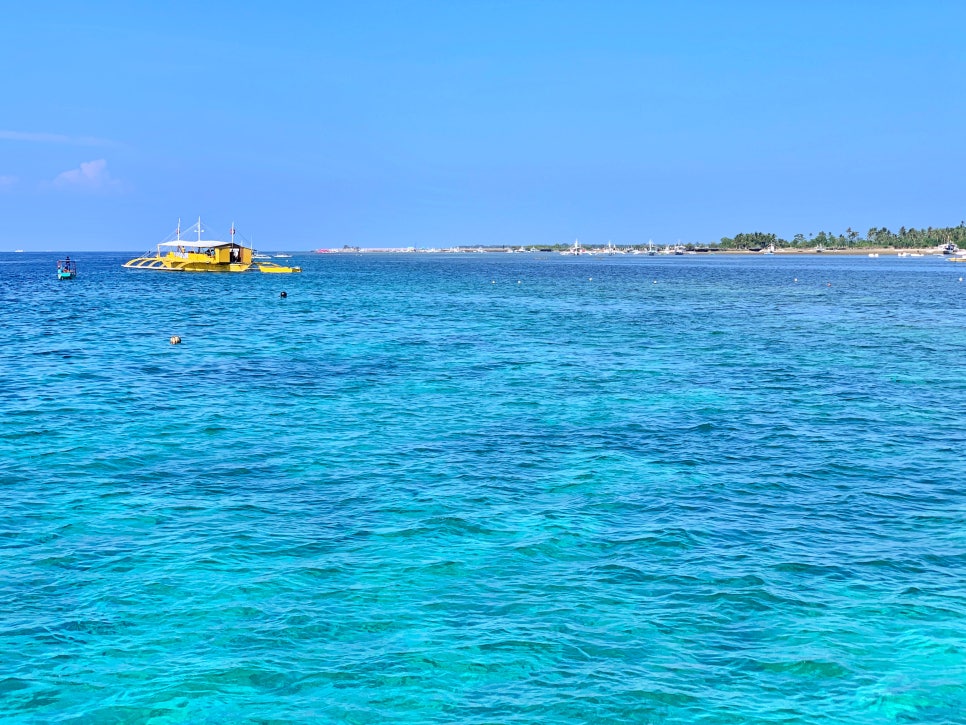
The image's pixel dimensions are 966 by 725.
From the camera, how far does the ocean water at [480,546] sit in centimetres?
1289

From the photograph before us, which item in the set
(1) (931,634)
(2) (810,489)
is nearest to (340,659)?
(1) (931,634)

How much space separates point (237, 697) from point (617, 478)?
45.3ft

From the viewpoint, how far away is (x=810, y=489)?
23.1 metres

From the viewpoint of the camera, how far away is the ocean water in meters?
12.9

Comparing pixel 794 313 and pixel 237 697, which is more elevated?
pixel 794 313

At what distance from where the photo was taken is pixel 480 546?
60.9 ft

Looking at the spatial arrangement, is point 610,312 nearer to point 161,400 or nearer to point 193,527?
point 161,400

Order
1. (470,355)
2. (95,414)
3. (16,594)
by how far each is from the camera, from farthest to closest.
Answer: (470,355)
(95,414)
(16,594)

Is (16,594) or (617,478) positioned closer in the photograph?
(16,594)

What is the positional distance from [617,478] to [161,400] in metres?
20.5

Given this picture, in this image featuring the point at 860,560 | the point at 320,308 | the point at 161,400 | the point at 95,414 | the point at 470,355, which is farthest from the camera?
the point at 320,308

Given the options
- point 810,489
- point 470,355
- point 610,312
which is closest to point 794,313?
point 610,312

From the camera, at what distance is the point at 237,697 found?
12555mm

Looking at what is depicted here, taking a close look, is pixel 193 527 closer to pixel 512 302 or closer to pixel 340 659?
pixel 340 659
